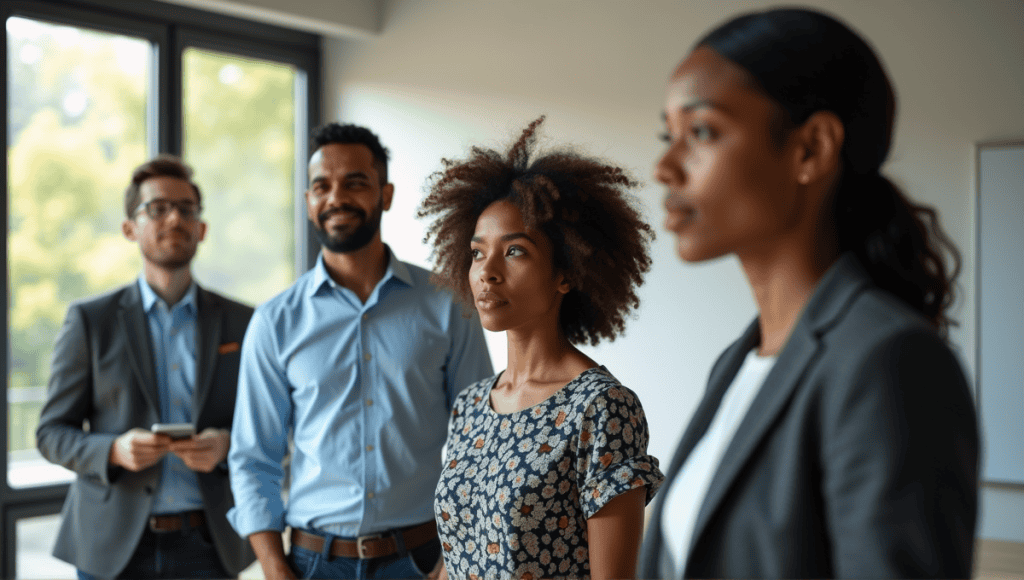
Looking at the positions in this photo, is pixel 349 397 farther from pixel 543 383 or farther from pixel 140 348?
pixel 140 348

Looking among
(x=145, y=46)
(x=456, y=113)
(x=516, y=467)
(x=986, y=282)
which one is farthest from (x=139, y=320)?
(x=986, y=282)

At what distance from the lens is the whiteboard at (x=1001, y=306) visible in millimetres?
4035

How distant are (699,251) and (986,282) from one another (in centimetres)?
382

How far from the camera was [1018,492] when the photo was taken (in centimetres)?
404

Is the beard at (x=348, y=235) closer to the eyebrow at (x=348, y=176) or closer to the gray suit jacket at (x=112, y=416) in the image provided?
the eyebrow at (x=348, y=176)

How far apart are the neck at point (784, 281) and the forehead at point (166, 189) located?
244cm

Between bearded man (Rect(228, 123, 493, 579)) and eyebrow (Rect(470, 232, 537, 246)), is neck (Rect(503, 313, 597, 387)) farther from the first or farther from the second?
bearded man (Rect(228, 123, 493, 579))

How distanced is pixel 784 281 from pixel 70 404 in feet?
8.04

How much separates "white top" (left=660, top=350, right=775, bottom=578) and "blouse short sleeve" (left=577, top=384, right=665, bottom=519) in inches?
19.5

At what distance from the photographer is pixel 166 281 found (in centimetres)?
287

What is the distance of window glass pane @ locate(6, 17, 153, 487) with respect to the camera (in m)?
4.31

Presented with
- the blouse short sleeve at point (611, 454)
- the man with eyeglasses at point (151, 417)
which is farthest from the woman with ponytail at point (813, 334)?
the man with eyeglasses at point (151, 417)

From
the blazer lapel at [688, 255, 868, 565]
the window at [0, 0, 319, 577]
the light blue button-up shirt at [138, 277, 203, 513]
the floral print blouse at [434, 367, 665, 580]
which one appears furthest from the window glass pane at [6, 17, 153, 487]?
the blazer lapel at [688, 255, 868, 565]

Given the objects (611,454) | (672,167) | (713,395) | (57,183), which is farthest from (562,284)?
(57,183)
